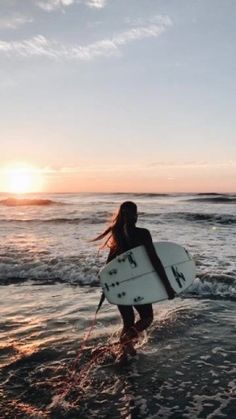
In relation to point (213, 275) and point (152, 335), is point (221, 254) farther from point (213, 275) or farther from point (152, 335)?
point (152, 335)

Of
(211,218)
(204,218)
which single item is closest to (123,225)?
(204,218)

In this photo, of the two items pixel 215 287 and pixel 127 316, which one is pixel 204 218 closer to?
pixel 215 287

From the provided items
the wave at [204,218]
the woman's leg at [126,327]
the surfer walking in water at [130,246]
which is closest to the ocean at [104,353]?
the woman's leg at [126,327]

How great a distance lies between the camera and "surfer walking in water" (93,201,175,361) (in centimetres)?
556

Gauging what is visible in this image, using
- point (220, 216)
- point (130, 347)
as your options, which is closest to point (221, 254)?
point (130, 347)

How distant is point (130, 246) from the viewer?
5.83 meters

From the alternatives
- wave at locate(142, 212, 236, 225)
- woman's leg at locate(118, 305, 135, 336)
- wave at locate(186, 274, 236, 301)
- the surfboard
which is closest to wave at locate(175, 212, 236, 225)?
wave at locate(142, 212, 236, 225)

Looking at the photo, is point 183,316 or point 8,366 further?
point 183,316

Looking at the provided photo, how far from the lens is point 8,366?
586cm

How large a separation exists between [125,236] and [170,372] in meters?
1.85

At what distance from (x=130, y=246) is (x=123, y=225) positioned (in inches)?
14.4

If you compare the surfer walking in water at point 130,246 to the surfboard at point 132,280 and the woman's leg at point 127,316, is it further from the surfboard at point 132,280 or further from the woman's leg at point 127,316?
the surfboard at point 132,280

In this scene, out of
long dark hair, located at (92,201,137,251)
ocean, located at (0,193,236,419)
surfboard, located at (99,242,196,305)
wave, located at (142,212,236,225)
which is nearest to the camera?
ocean, located at (0,193,236,419)

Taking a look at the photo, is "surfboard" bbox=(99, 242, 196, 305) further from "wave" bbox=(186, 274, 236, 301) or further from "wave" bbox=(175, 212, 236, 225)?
"wave" bbox=(175, 212, 236, 225)
